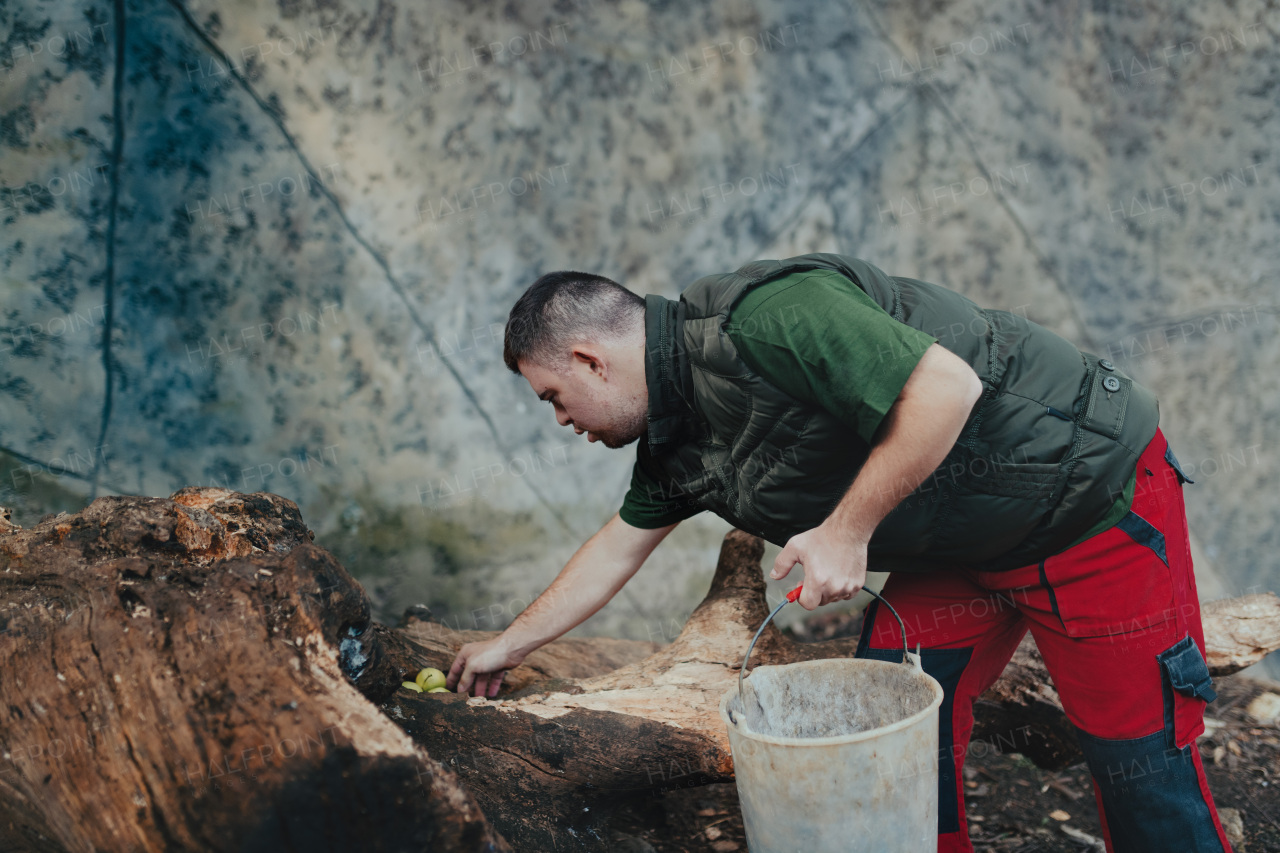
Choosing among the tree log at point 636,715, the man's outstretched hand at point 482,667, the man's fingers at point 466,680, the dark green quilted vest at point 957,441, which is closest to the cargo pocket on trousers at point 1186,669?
the dark green quilted vest at point 957,441

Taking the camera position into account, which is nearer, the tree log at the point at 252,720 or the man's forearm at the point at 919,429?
the tree log at the point at 252,720

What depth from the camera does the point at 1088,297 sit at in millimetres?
4297

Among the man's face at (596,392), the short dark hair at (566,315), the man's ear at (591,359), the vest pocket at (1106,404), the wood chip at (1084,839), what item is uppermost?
the short dark hair at (566,315)

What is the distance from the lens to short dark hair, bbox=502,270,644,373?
2.06 m

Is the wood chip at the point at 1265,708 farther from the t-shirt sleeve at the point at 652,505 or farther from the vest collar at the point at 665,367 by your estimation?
the vest collar at the point at 665,367

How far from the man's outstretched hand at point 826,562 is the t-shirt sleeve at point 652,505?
0.68m

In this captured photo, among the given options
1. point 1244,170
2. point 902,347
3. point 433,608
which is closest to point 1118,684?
point 902,347

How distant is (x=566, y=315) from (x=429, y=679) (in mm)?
1183

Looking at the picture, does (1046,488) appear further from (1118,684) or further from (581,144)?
(581,144)

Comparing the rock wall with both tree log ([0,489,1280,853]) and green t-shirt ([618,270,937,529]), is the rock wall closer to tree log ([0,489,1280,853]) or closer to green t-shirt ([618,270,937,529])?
tree log ([0,489,1280,853])

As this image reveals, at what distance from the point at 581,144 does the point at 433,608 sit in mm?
2097

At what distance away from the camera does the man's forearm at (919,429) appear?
5.39ft

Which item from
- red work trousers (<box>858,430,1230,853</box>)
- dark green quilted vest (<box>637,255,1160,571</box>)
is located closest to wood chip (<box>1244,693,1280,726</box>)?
red work trousers (<box>858,430,1230,853</box>)

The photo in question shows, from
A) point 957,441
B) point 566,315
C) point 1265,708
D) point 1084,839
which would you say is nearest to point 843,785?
point 957,441
